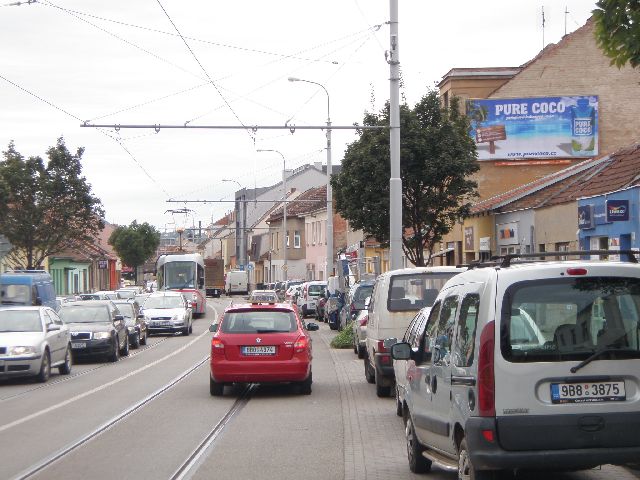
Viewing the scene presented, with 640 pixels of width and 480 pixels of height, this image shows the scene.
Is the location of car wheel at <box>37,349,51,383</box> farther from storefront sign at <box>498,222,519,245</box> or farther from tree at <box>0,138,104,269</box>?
tree at <box>0,138,104,269</box>

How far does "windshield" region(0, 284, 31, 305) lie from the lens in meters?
33.7

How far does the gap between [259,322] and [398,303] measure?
2444 mm

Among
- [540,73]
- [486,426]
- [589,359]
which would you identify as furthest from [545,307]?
[540,73]

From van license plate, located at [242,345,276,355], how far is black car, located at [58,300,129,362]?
10.4 meters

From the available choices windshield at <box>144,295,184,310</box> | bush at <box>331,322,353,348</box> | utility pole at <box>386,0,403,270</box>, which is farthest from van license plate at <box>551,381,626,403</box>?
windshield at <box>144,295,184,310</box>

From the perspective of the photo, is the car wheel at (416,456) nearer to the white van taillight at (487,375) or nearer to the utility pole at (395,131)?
the white van taillight at (487,375)

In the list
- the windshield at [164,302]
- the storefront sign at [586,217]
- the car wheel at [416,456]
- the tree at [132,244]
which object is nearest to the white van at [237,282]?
the tree at [132,244]

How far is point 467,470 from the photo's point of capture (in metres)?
8.08

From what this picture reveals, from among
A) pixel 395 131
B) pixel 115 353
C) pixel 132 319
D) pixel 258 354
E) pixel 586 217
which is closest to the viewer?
pixel 258 354

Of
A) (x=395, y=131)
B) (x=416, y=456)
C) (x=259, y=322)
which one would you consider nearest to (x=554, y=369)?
(x=416, y=456)

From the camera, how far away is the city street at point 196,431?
10.8 m

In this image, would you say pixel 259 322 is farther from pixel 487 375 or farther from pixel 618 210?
pixel 487 375

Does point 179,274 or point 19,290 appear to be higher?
point 179,274

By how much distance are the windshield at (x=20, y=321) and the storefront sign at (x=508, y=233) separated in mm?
17037
